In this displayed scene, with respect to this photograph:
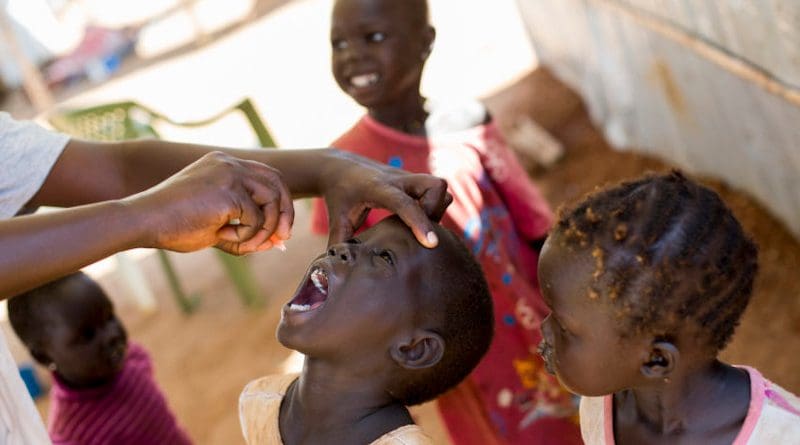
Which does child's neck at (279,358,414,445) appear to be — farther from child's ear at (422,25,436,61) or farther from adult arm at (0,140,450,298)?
child's ear at (422,25,436,61)

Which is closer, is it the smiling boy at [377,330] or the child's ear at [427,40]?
the smiling boy at [377,330]

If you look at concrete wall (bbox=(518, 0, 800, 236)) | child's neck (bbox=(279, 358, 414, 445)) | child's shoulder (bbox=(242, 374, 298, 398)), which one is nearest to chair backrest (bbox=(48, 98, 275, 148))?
concrete wall (bbox=(518, 0, 800, 236))

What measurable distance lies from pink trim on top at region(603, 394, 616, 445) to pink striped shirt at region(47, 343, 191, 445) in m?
1.45

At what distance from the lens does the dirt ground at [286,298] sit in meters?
3.46

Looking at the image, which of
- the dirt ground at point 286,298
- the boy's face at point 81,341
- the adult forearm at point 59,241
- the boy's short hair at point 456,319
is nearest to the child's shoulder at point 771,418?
the boy's short hair at point 456,319

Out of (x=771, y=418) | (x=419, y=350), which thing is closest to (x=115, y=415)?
(x=419, y=350)

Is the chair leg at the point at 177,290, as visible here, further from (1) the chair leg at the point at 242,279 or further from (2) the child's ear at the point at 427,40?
(2) the child's ear at the point at 427,40

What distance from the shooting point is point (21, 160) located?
186 centimetres

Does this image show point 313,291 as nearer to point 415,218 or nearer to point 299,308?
point 299,308

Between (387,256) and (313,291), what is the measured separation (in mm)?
165

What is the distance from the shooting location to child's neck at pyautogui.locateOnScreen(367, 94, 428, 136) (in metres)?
2.59

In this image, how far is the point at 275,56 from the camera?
9.74 meters

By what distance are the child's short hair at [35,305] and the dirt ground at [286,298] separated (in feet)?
5.28

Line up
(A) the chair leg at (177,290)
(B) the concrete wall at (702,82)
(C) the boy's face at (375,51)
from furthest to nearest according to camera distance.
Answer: (A) the chair leg at (177,290) < (B) the concrete wall at (702,82) < (C) the boy's face at (375,51)
